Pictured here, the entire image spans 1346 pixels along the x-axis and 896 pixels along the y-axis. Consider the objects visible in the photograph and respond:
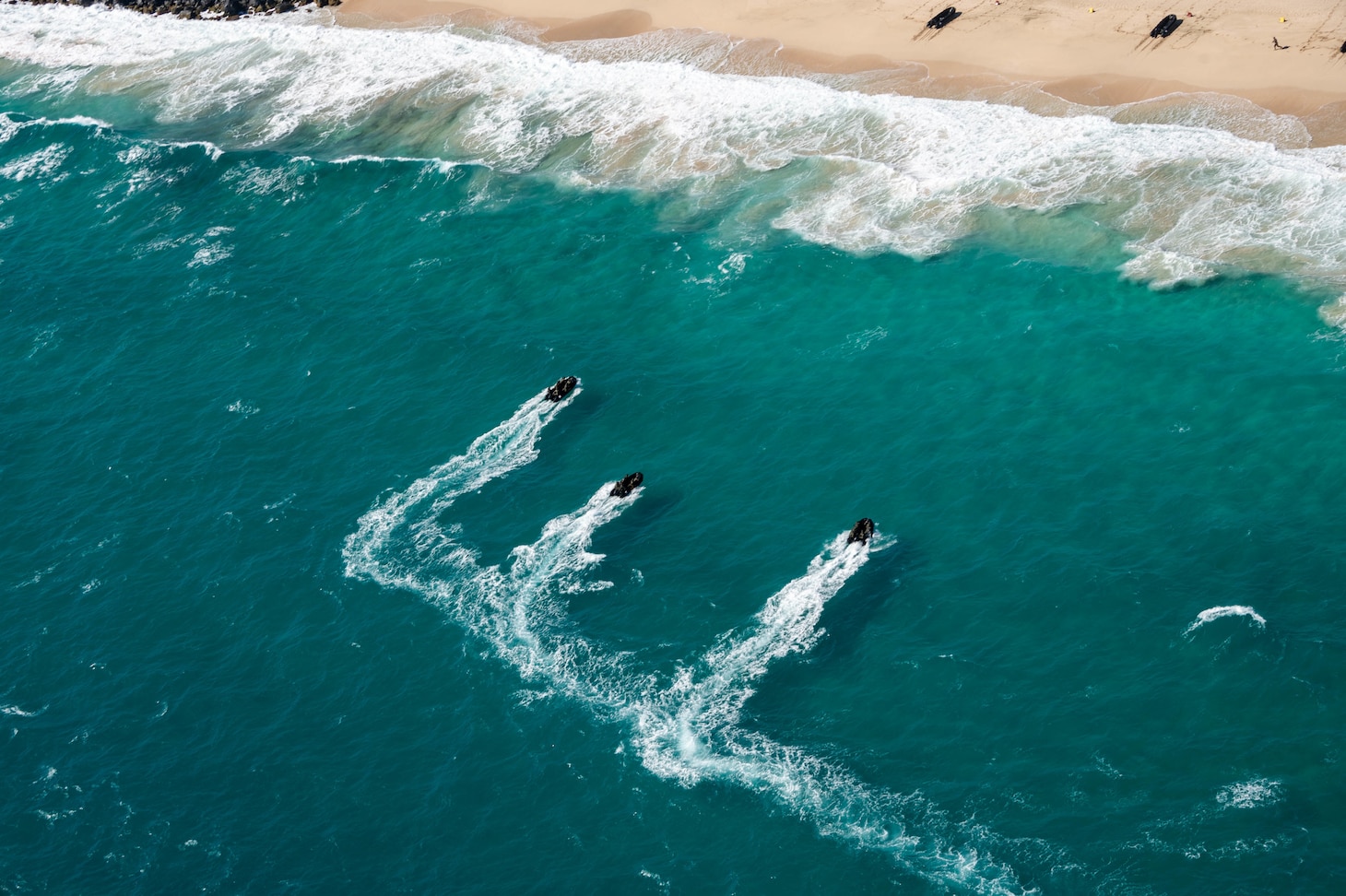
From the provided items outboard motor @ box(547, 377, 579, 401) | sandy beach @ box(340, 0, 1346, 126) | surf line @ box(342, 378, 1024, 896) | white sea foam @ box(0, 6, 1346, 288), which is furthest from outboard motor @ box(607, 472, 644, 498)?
sandy beach @ box(340, 0, 1346, 126)

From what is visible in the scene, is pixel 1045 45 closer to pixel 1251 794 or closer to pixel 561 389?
pixel 561 389

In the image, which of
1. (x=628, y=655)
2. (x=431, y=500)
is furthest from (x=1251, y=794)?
(x=431, y=500)

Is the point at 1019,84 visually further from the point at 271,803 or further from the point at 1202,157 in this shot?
the point at 271,803

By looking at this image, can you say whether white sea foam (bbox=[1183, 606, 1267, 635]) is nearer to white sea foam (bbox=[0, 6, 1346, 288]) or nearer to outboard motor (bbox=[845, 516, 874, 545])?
outboard motor (bbox=[845, 516, 874, 545])

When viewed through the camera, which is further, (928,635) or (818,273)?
(818,273)

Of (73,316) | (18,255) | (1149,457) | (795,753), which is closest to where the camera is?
(795,753)

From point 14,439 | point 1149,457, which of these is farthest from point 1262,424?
point 14,439
